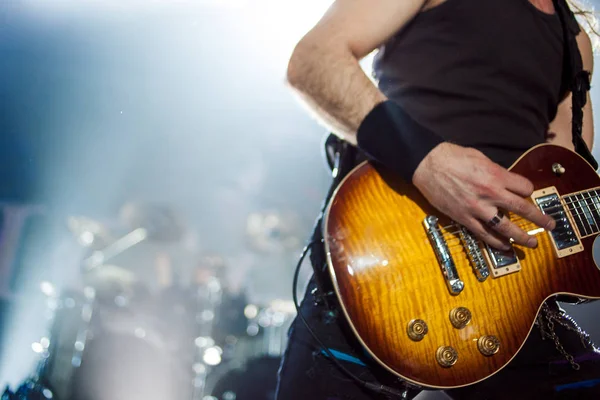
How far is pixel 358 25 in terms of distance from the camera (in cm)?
108

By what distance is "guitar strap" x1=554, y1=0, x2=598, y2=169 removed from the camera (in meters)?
1.50

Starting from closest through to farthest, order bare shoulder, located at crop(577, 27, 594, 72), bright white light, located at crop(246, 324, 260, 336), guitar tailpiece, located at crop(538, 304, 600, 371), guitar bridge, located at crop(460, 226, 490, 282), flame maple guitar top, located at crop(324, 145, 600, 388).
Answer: flame maple guitar top, located at crop(324, 145, 600, 388) → guitar bridge, located at crop(460, 226, 490, 282) → guitar tailpiece, located at crop(538, 304, 600, 371) → bare shoulder, located at crop(577, 27, 594, 72) → bright white light, located at crop(246, 324, 260, 336)

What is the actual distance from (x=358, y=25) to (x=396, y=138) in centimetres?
33

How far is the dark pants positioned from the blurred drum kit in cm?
369

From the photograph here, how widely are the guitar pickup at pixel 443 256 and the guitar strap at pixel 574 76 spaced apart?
848 millimetres

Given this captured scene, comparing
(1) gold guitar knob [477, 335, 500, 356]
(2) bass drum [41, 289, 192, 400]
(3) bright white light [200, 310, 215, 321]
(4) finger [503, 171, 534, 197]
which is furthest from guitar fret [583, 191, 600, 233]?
(3) bright white light [200, 310, 215, 321]

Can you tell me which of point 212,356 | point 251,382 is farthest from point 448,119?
point 212,356

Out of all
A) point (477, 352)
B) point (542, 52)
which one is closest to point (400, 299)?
point (477, 352)

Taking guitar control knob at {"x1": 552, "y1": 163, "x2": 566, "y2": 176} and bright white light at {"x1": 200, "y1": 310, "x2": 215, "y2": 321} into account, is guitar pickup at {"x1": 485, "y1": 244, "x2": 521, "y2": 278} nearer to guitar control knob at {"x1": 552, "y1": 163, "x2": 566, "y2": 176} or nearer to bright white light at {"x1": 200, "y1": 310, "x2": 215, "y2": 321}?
guitar control knob at {"x1": 552, "y1": 163, "x2": 566, "y2": 176}

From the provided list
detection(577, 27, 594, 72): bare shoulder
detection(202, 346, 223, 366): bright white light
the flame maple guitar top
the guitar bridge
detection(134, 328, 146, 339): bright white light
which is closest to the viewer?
the flame maple guitar top

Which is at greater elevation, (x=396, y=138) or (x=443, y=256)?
(x=396, y=138)

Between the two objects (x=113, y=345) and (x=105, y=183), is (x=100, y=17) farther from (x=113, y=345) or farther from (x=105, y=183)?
(x=113, y=345)

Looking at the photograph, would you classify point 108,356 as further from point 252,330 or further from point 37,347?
point 252,330

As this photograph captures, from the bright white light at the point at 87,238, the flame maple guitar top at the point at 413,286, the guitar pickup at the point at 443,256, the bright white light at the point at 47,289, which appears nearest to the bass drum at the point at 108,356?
the bright white light at the point at 47,289
